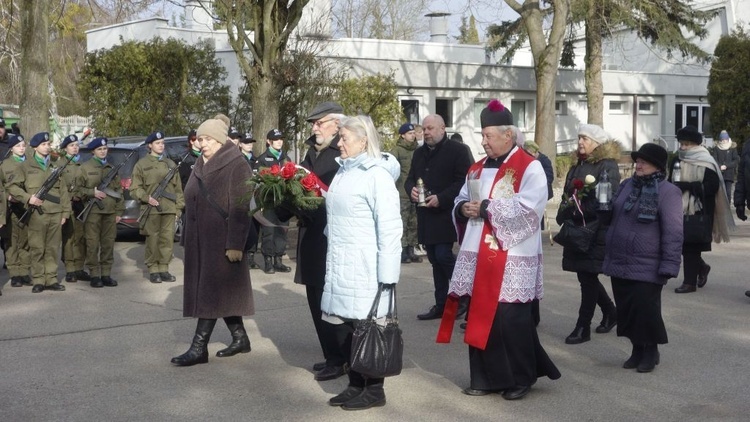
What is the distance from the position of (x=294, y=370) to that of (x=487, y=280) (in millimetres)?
1873

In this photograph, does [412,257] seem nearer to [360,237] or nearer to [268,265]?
[268,265]

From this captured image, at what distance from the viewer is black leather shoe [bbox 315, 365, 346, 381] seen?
7.36 m

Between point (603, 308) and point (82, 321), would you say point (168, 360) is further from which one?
point (603, 308)

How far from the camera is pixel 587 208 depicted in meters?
8.16

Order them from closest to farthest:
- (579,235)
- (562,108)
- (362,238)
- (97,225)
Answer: (362,238) → (579,235) → (97,225) → (562,108)

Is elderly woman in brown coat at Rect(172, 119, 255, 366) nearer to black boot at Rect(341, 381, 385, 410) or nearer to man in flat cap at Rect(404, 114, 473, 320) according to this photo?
black boot at Rect(341, 381, 385, 410)

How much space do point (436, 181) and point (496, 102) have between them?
2771 mm

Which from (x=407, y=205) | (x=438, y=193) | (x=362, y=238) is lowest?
(x=407, y=205)

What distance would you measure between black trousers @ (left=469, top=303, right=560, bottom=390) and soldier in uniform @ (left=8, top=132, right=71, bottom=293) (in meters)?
6.73

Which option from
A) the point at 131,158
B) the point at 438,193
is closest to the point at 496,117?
the point at 438,193

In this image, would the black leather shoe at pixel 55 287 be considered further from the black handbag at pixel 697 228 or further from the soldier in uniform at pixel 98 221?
the black handbag at pixel 697 228

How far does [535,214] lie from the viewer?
6641 millimetres

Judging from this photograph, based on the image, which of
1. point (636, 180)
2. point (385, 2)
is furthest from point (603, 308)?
point (385, 2)

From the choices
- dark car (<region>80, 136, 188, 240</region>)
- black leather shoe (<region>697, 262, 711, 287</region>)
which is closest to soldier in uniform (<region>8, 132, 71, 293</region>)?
dark car (<region>80, 136, 188, 240</region>)
